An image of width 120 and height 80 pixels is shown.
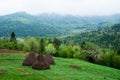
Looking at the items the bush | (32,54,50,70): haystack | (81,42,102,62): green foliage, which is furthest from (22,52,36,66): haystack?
the bush

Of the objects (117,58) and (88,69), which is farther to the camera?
(117,58)

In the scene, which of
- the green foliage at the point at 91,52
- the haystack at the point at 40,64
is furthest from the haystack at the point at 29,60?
the green foliage at the point at 91,52

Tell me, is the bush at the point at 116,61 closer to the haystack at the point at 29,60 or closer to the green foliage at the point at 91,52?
the green foliage at the point at 91,52

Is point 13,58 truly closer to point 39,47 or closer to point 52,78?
point 52,78

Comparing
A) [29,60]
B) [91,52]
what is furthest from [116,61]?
[29,60]

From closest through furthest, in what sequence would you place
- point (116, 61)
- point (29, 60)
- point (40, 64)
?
1. point (40, 64)
2. point (29, 60)
3. point (116, 61)

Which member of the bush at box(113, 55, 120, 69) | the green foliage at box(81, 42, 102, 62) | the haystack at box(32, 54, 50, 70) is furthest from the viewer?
the green foliage at box(81, 42, 102, 62)

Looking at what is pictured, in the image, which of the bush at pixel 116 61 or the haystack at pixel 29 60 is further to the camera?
the bush at pixel 116 61

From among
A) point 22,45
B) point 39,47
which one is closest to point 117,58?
point 39,47

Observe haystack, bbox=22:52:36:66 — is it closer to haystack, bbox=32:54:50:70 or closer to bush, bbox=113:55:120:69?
haystack, bbox=32:54:50:70

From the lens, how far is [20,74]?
4559 centimetres

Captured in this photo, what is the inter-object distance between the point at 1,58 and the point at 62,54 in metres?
63.3

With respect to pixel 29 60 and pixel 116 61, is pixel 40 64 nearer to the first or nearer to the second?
pixel 29 60

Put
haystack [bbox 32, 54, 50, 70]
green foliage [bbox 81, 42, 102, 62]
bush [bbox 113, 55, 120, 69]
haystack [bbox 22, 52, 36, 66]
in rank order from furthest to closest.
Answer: green foliage [bbox 81, 42, 102, 62], bush [bbox 113, 55, 120, 69], haystack [bbox 22, 52, 36, 66], haystack [bbox 32, 54, 50, 70]
